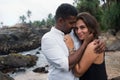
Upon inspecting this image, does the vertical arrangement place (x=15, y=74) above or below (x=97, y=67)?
below

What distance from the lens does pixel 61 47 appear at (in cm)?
363

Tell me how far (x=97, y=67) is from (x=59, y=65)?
0.44m

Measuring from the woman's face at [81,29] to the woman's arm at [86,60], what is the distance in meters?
0.17

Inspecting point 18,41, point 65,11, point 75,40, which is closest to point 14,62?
point 18,41

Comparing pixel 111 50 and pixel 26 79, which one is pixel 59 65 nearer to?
pixel 26 79

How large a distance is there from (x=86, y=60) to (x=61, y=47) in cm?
31

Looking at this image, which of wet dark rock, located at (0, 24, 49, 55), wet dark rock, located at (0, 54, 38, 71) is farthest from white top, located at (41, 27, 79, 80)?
wet dark rock, located at (0, 24, 49, 55)

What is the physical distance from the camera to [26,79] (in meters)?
20.5

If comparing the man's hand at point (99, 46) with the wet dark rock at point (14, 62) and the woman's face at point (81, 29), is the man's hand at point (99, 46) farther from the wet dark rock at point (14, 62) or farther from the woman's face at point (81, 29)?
the wet dark rock at point (14, 62)

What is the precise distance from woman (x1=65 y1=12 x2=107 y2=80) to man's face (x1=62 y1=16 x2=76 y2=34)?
6 cm

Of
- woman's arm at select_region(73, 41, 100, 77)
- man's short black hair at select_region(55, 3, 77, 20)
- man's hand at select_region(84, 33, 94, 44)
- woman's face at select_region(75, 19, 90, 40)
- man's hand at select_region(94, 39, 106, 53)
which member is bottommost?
woman's arm at select_region(73, 41, 100, 77)

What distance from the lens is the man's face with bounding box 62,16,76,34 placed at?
3706mm

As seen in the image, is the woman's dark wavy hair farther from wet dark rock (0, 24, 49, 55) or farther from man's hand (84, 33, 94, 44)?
wet dark rock (0, 24, 49, 55)

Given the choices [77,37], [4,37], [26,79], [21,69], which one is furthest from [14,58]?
[77,37]
